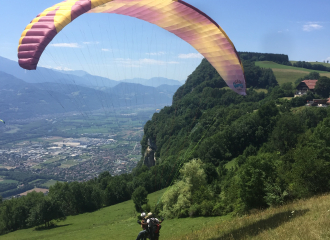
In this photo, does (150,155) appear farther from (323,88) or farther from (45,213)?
(323,88)

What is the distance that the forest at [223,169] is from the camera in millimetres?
18125

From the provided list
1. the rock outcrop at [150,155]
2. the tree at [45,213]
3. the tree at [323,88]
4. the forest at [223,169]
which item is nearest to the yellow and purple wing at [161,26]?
the forest at [223,169]

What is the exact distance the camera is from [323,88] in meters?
74.0

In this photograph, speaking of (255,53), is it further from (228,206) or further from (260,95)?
(228,206)

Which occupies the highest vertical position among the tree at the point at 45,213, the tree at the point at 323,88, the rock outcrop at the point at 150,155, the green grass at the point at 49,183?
the tree at the point at 323,88

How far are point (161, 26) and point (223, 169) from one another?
33.4 metres

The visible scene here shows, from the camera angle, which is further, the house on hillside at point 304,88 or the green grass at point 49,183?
the green grass at point 49,183

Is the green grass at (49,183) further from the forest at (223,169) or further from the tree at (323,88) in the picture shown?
the tree at (323,88)

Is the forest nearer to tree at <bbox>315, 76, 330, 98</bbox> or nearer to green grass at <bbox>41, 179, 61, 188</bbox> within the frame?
tree at <bbox>315, 76, 330, 98</bbox>

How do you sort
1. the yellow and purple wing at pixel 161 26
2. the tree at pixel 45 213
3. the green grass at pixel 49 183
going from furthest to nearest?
the green grass at pixel 49 183
the tree at pixel 45 213
the yellow and purple wing at pixel 161 26

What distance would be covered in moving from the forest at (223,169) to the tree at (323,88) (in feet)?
1.00

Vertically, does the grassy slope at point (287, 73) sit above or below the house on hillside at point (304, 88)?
above

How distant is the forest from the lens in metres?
18.1

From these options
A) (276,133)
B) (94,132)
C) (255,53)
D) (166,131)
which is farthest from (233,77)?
(94,132)
